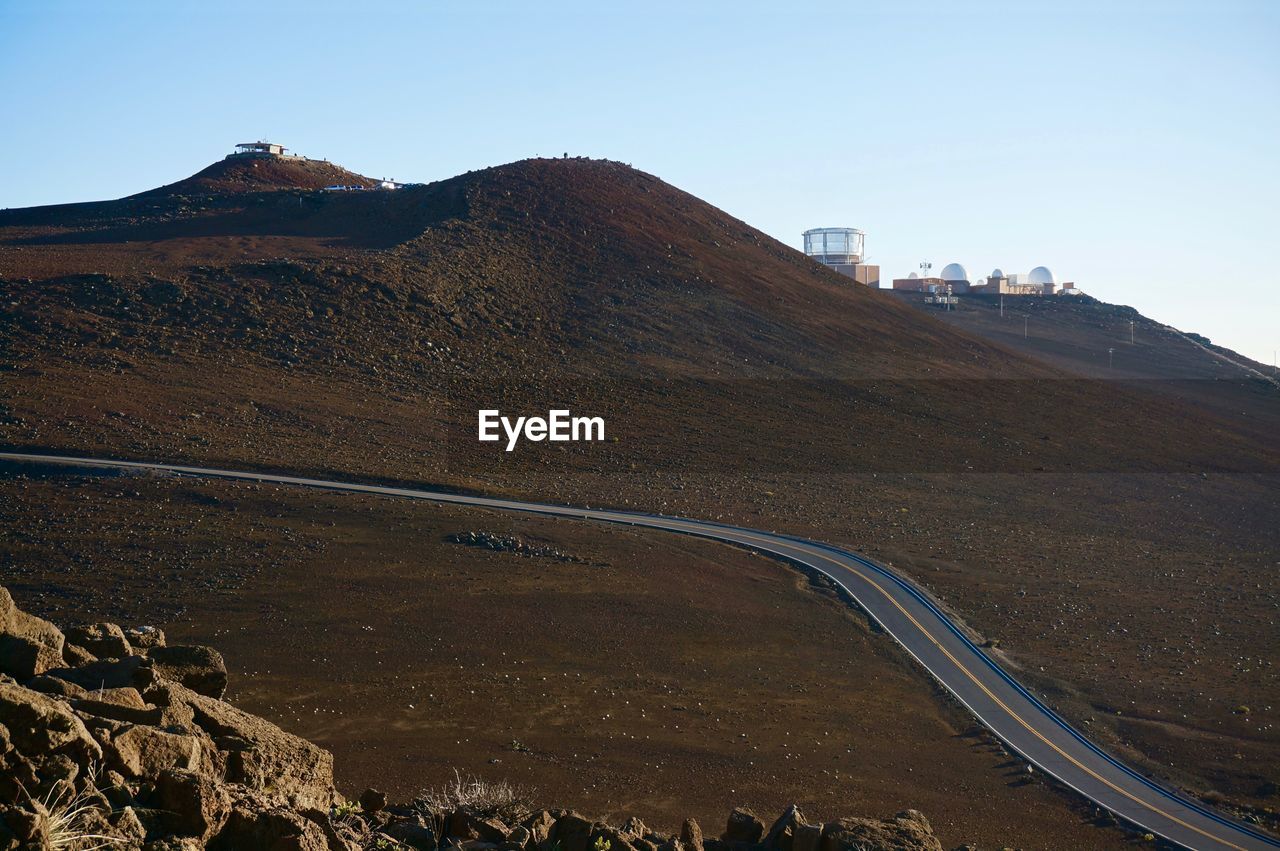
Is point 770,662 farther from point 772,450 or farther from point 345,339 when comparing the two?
point 345,339

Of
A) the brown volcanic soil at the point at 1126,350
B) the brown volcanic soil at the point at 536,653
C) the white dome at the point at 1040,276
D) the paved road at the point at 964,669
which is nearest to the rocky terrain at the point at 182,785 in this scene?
the brown volcanic soil at the point at 536,653

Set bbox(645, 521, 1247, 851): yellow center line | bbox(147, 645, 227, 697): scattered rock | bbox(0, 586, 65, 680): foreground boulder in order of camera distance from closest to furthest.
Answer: bbox(0, 586, 65, 680): foreground boulder
bbox(147, 645, 227, 697): scattered rock
bbox(645, 521, 1247, 851): yellow center line

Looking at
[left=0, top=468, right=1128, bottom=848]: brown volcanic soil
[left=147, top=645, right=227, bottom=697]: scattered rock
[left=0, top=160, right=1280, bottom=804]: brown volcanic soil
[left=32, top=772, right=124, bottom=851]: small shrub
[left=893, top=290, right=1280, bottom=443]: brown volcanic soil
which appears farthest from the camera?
[left=893, top=290, right=1280, bottom=443]: brown volcanic soil

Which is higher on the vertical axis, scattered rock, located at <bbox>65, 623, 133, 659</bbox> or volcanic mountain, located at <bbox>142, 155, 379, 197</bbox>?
volcanic mountain, located at <bbox>142, 155, 379, 197</bbox>

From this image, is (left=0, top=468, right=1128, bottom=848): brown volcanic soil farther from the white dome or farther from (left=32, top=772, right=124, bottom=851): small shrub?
the white dome

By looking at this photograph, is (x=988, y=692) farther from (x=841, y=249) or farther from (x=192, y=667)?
(x=841, y=249)

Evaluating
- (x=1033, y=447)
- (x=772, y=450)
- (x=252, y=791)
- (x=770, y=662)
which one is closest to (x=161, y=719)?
(x=252, y=791)

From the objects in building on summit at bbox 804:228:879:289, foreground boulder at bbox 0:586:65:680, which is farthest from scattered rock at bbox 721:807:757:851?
building on summit at bbox 804:228:879:289
